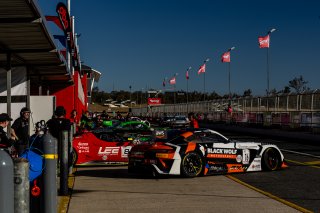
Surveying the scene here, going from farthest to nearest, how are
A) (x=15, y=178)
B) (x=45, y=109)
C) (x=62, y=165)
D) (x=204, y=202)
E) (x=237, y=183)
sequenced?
1. (x=45, y=109)
2. (x=237, y=183)
3. (x=62, y=165)
4. (x=204, y=202)
5. (x=15, y=178)

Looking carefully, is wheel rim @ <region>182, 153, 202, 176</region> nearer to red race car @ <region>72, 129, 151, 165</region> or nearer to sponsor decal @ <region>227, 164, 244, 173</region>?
sponsor decal @ <region>227, 164, 244, 173</region>

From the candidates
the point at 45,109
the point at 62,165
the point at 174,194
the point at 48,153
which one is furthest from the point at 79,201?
the point at 45,109

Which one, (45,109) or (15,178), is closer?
(15,178)

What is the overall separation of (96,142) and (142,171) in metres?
2.61

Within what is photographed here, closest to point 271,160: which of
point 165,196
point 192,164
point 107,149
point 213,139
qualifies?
point 213,139

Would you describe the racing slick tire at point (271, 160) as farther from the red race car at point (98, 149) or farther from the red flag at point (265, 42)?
the red flag at point (265, 42)

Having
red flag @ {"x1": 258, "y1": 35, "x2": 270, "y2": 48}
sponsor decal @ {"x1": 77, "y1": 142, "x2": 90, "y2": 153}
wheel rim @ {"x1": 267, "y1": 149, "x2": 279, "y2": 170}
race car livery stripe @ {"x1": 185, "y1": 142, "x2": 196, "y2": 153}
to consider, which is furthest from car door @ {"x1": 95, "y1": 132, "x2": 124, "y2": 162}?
red flag @ {"x1": 258, "y1": 35, "x2": 270, "y2": 48}

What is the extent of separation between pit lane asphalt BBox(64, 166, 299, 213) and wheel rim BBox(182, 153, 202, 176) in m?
0.27

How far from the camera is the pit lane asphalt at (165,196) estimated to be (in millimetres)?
8500

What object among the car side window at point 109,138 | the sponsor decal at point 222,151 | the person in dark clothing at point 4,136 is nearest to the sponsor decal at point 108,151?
the car side window at point 109,138

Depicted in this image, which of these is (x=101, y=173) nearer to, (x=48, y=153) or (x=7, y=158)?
(x=48, y=153)

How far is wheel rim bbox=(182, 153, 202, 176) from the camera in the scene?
12.5 meters

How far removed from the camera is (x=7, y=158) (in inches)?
155

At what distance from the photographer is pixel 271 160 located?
13.8 m
